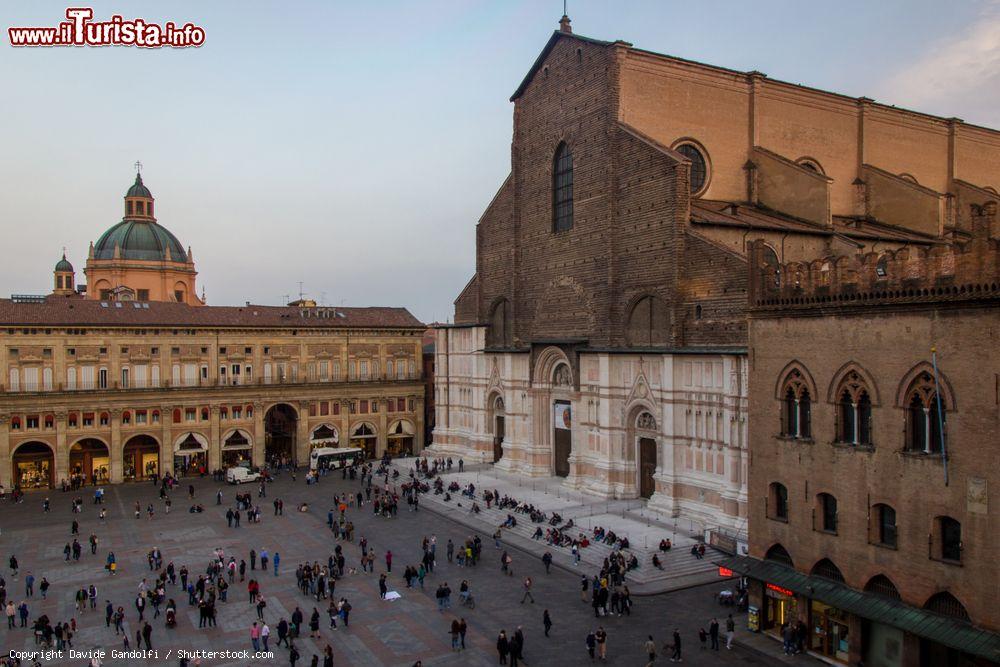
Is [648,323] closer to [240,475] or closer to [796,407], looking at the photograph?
[796,407]

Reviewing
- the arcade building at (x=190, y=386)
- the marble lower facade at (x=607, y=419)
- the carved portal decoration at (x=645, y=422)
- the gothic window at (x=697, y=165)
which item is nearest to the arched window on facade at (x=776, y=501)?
the marble lower facade at (x=607, y=419)

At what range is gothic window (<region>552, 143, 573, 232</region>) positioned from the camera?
4566cm

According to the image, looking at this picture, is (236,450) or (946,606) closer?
(946,606)

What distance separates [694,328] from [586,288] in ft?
27.5

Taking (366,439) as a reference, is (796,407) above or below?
above

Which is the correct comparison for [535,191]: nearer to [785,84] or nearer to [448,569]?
[785,84]

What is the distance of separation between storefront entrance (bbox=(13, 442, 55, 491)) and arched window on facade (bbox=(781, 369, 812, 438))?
43126 millimetres

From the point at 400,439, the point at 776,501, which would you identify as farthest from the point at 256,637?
the point at 400,439

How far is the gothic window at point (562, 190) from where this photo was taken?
45.7 meters

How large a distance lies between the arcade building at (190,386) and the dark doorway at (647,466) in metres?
23.6

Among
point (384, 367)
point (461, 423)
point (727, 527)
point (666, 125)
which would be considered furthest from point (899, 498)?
point (384, 367)

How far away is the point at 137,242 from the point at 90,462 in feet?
98.8

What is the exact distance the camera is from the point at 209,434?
52312mm

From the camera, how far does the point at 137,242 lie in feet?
241
